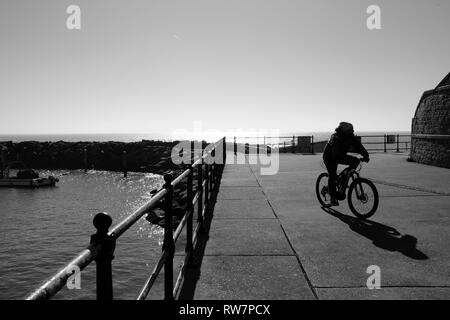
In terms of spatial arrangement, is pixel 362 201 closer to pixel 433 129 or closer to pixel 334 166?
pixel 334 166

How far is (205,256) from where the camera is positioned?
204 inches

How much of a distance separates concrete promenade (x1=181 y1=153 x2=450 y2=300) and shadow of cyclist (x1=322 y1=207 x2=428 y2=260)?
0.5 inches

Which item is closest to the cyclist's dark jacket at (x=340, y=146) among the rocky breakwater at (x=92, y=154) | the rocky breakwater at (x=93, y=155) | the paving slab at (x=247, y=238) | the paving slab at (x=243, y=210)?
the paving slab at (x=243, y=210)

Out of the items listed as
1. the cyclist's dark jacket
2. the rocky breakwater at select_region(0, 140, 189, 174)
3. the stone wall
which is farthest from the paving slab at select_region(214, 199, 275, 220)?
the rocky breakwater at select_region(0, 140, 189, 174)

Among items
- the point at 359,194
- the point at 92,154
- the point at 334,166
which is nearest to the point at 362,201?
the point at 359,194

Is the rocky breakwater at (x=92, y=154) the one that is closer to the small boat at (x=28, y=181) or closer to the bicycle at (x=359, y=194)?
the small boat at (x=28, y=181)

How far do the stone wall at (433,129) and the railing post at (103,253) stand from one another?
57.8ft

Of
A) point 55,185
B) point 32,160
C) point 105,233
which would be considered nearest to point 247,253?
point 105,233

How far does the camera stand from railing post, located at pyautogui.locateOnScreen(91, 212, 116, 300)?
1748 millimetres

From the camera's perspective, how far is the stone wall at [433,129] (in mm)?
16969

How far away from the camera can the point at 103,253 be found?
1.77 meters

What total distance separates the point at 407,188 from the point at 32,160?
297 feet

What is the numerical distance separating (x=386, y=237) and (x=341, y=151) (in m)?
2.16
